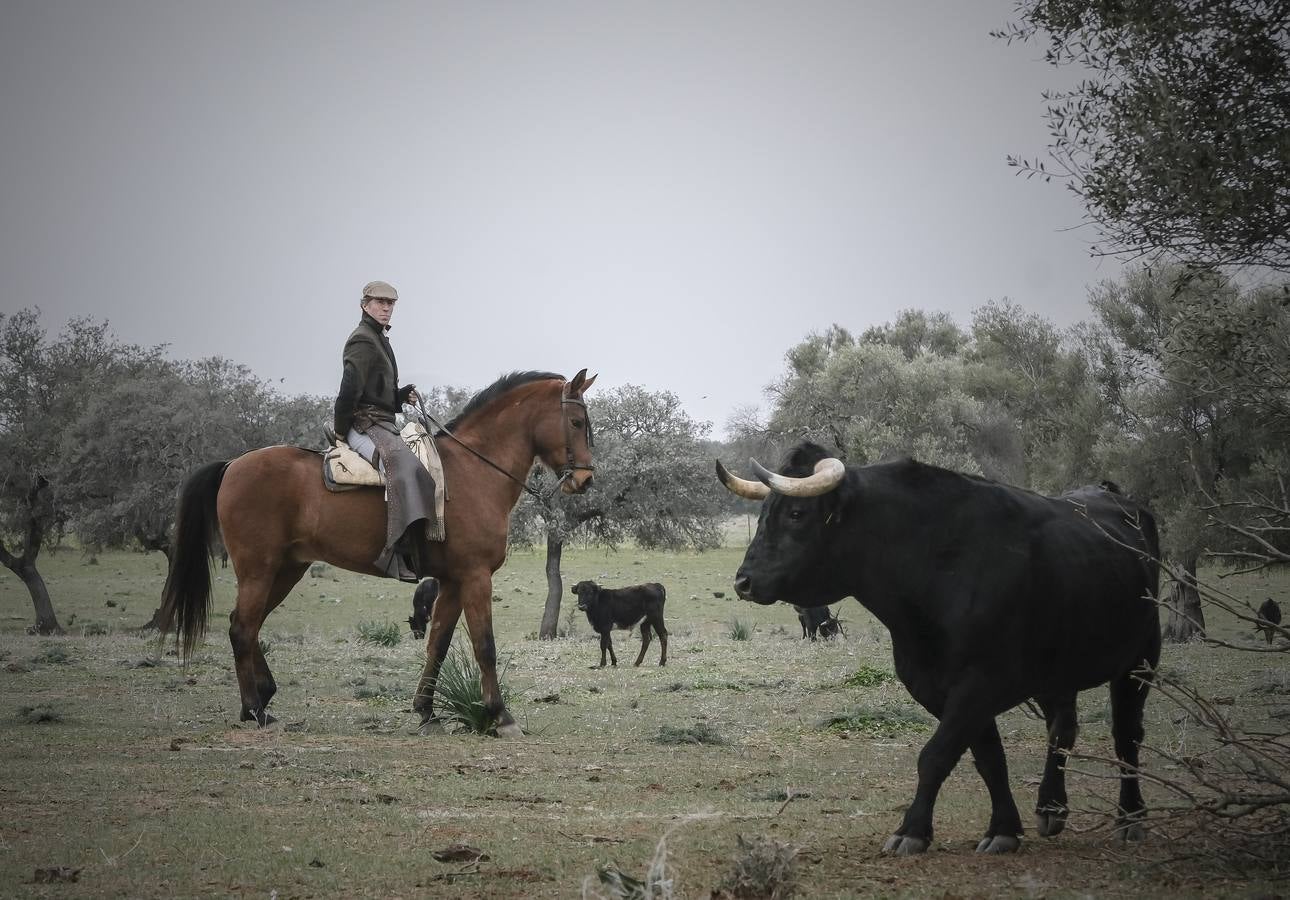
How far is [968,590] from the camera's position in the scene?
19.8 ft

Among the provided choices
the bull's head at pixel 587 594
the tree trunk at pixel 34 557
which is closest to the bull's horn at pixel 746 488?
the bull's head at pixel 587 594

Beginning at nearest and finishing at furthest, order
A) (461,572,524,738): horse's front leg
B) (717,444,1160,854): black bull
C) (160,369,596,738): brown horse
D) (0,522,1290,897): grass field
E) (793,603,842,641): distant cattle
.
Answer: (0,522,1290,897): grass field < (717,444,1160,854): black bull < (461,572,524,738): horse's front leg < (160,369,596,738): brown horse < (793,603,842,641): distant cattle

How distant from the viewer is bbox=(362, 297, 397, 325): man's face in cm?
1211

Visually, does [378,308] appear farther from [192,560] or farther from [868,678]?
[868,678]

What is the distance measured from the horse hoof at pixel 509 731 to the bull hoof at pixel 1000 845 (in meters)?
5.97

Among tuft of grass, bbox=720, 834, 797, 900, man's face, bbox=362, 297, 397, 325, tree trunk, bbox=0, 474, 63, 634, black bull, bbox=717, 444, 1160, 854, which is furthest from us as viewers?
tree trunk, bbox=0, 474, 63, 634

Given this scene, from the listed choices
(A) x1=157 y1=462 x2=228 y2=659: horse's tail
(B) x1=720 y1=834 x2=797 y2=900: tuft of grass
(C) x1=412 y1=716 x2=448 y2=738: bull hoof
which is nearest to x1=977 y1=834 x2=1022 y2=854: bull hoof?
(B) x1=720 y1=834 x2=797 y2=900: tuft of grass

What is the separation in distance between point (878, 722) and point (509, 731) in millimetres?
3983

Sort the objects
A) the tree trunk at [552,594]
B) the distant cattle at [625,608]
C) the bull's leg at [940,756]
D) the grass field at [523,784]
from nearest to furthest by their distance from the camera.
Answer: the grass field at [523,784] < the bull's leg at [940,756] < the distant cattle at [625,608] < the tree trunk at [552,594]

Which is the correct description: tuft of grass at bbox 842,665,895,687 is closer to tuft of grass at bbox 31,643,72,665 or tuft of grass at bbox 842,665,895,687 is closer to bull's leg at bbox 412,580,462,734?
bull's leg at bbox 412,580,462,734

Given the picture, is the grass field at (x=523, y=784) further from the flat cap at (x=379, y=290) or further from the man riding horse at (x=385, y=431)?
the flat cap at (x=379, y=290)

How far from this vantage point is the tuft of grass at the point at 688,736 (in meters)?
10.8

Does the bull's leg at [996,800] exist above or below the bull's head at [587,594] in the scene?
below

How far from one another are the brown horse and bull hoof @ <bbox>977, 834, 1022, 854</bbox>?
6011 millimetres
